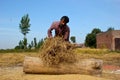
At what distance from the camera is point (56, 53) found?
28.4 ft

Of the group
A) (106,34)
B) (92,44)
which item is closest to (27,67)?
(106,34)

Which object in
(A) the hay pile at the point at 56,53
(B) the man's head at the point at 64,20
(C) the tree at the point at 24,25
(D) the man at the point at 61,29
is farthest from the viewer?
(C) the tree at the point at 24,25

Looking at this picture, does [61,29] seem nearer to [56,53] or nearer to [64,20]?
[64,20]

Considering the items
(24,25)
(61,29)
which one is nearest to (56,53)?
(61,29)

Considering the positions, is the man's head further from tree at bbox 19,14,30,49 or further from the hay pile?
tree at bbox 19,14,30,49

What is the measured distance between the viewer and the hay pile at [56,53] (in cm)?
859

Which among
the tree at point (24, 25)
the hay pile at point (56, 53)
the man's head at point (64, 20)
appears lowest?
the hay pile at point (56, 53)

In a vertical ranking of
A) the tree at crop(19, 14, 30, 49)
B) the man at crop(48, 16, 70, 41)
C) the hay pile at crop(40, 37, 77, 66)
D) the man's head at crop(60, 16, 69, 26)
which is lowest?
the hay pile at crop(40, 37, 77, 66)

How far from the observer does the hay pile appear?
28.2 feet

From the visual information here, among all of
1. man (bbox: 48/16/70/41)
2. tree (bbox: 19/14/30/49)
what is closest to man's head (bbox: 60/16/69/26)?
man (bbox: 48/16/70/41)

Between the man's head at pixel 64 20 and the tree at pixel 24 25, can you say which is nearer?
the man's head at pixel 64 20

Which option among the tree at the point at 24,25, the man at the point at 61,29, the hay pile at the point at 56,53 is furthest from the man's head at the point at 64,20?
the tree at the point at 24,25

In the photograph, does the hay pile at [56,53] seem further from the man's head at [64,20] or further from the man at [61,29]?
the man's head at [64,20]

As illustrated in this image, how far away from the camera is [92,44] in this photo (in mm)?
74312
